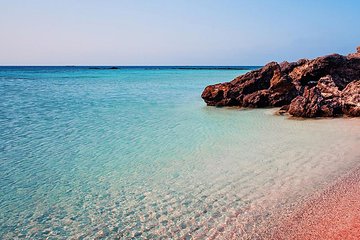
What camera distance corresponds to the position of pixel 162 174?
668 cm

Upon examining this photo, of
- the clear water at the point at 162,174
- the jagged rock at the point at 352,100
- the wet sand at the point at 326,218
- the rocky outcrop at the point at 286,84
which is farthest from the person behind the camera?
the rocky outcrop at the point at 286,84

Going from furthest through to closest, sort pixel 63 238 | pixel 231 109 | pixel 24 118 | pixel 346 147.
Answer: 1. pixel 231 109
2. pixel 24 118
3. pixel 346 147
4. pixel 63 238

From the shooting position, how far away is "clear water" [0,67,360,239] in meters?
4.68

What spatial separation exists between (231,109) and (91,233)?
1255 cm

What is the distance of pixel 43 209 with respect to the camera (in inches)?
200

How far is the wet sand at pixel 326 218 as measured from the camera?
4.25 meters

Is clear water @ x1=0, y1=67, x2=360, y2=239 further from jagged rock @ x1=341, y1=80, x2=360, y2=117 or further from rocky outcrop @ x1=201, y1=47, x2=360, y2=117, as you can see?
rocky outcrop @ x1=201, y1=47, x2=360, y2=117

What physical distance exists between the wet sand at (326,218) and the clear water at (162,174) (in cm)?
23

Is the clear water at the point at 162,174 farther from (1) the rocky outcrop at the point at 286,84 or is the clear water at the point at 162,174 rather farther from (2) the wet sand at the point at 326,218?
(1) the rocky outcrop at the point at 286,84

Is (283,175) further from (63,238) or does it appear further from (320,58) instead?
(320,58)

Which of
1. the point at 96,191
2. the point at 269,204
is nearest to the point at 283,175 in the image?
the point at 269,204

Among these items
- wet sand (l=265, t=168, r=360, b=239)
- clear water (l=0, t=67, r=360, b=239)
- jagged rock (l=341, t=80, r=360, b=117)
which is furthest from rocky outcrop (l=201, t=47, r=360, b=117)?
wet sand (l=265, t=168, r=360, b=239)

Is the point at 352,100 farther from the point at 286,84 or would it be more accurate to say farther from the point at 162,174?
the point at 162,174

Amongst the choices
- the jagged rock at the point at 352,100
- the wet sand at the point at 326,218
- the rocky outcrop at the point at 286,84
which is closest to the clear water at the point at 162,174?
the wet sand at the point at 326,218
